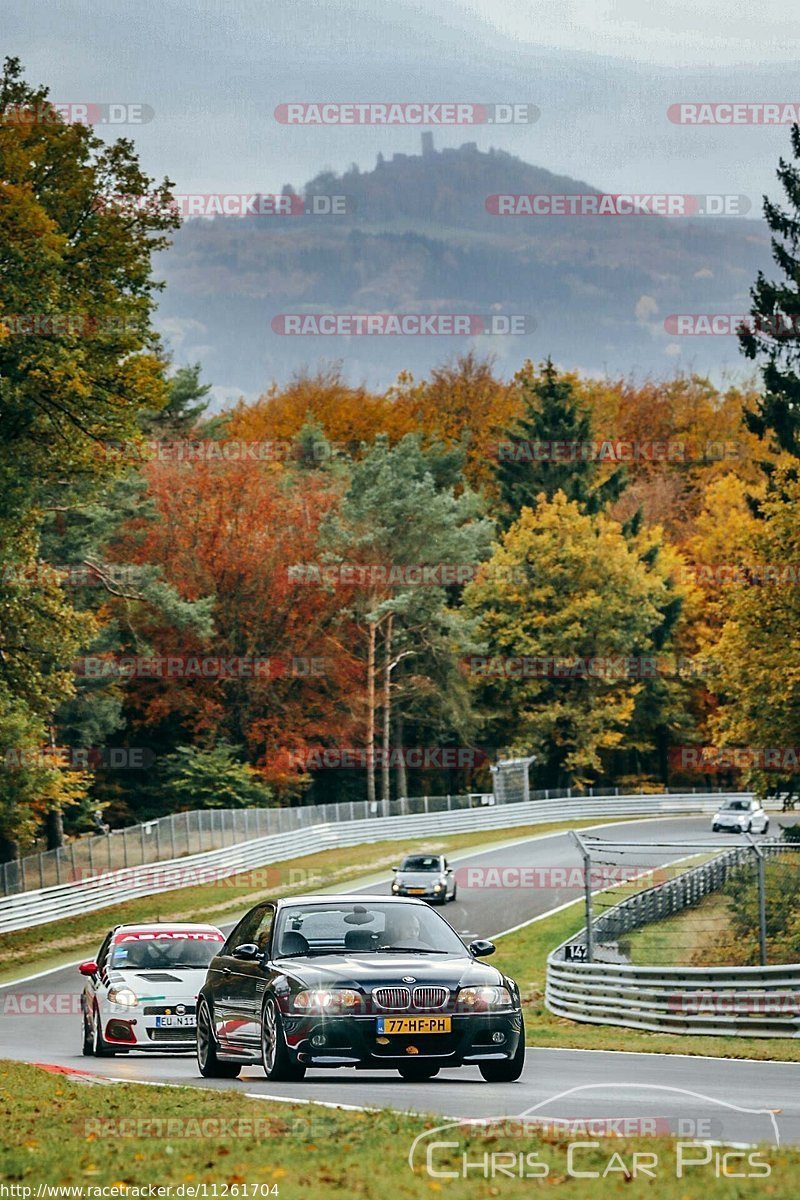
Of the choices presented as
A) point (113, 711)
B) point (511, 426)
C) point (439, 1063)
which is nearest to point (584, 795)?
point (511, 426)

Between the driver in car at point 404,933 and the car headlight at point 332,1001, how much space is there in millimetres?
1051

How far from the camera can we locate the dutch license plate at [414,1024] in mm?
13430

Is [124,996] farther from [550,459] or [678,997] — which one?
[550,459]

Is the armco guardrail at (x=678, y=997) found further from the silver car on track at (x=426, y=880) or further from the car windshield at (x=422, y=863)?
the car windshield at (x=422, y=863)

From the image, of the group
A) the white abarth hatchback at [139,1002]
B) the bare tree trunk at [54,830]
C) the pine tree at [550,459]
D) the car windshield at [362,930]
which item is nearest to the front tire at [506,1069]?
the car windshield at [362,930]

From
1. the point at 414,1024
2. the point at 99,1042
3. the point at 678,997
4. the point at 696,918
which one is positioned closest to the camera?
the point at 414,1024

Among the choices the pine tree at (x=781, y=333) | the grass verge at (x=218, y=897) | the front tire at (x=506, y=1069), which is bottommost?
the grass verge at (x=218, y=897)

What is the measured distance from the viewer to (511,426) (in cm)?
9262

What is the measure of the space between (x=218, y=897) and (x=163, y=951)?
30454 mm

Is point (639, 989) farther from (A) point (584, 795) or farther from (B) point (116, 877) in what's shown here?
(A) point (584, 795)

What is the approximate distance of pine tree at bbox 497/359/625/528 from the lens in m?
89.6

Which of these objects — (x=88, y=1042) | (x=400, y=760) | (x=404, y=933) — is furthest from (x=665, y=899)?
(x=400, y=760)

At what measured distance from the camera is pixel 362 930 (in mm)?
14656

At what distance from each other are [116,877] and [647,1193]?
43391 mm
